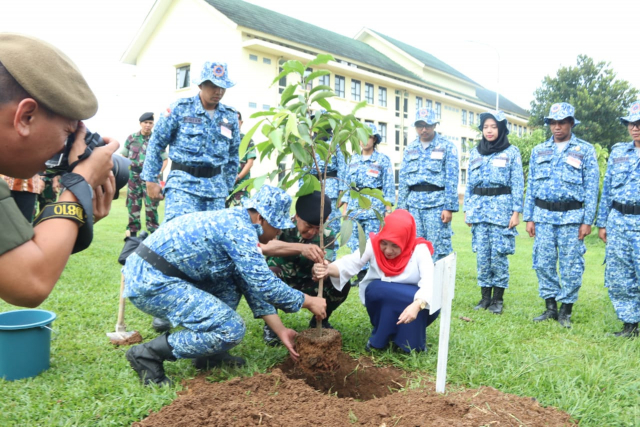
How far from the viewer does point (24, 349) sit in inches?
113

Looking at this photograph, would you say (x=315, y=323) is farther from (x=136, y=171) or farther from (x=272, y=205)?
(x=136, y=171)

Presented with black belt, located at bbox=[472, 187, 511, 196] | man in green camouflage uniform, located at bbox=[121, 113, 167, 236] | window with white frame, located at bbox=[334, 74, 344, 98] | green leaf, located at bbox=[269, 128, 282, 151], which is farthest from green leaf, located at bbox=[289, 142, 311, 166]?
window with white frame, located at bbox=[334, 74, 344, 98]

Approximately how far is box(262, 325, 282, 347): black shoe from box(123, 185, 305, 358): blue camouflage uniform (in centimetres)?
86

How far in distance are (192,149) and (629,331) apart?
409 cm

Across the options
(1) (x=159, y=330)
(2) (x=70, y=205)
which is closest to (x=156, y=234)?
(1) (x=159, y=330)

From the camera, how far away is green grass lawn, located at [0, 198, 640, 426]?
254cm

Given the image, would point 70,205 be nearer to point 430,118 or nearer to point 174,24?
A: point 430,118

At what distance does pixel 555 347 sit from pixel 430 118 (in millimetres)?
2982

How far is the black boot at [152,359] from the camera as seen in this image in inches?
112

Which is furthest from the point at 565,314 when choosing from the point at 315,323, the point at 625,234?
the point at 315,323

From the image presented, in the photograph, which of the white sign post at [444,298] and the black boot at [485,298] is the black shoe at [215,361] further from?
the black boot at [485,298]

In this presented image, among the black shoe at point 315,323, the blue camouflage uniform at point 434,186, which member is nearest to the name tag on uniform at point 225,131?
the black shoe at point 315,323

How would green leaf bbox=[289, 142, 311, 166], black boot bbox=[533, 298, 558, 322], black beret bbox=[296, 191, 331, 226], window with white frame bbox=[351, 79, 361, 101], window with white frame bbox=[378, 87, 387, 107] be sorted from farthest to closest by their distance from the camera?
window with white frame bbox=[378, 87, 387, 107], window with white frame bbox=[351, 79, 361, 101], black boot bbox=[533, 298, 558, 322], black beret bbox=[296, 191, 331, 226], green leaf bbox=[289, 142, 311, 166]

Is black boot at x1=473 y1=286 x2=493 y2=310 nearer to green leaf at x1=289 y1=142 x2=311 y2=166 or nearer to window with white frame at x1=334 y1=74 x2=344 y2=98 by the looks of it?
green leaf at x1=289 y1=142 x2=311 y2=166
